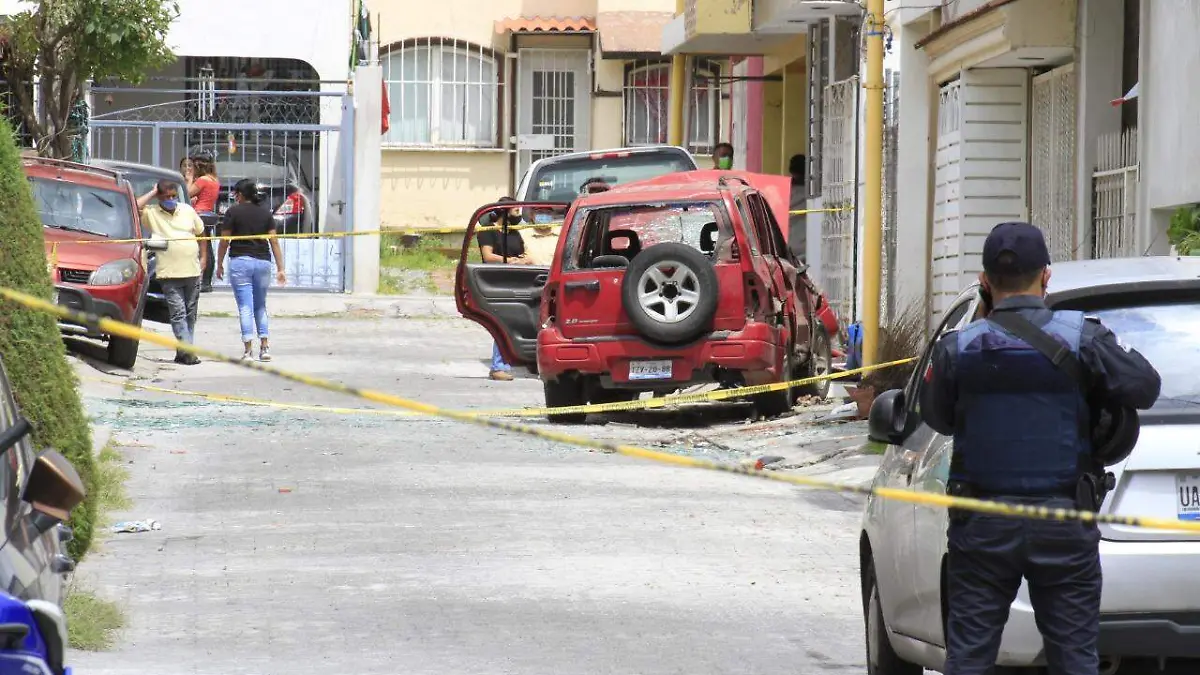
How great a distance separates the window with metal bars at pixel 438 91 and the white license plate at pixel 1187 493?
2957 cm

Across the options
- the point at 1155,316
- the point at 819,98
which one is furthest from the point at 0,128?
the point at 819,98

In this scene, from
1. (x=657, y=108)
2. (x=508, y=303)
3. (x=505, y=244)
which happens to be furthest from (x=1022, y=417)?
(x=657, y=108)

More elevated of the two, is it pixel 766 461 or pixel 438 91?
pixel 438 91

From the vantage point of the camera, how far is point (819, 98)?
24375 millimetres

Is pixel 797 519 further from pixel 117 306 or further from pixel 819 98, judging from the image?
pixel 819 98

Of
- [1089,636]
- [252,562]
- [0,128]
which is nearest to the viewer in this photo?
[1089,636]

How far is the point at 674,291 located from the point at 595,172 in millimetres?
5320

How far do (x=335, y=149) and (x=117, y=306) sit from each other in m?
12.0

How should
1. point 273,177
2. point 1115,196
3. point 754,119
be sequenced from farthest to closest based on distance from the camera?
point 273,177
point 754,119
point 1115,196

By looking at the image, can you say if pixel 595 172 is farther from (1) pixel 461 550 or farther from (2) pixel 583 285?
(1) pixel 461 550

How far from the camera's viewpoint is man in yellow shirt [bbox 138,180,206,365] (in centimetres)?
1972

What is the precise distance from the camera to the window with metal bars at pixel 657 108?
35062mm

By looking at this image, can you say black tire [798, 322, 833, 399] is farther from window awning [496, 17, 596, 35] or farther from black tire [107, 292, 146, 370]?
window awning [496, 17, 596, 35]

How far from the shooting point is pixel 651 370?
1559 cm
